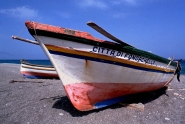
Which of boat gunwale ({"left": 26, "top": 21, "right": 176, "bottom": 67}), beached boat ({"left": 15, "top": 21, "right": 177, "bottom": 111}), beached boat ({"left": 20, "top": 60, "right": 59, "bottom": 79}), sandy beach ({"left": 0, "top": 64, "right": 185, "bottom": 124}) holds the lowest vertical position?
beached boat ({"left": 20, "top": 60, "right": 59, "bottom": 79})

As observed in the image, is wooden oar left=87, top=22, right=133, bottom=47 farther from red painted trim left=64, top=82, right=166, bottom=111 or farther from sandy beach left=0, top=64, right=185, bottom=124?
sandy beach left=0, top=64, right=185, bottom=124

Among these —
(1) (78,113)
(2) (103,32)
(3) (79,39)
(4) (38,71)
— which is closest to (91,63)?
(3) (79,39)

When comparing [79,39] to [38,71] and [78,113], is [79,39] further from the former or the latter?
[38,71]

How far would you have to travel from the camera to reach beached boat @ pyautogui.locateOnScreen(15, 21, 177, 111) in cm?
398

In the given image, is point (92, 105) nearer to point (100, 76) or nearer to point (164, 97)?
point (100, 76)

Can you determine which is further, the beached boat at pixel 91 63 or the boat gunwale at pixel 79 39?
the beached boat at pixel 91 63

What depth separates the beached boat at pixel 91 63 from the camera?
3.98 metres

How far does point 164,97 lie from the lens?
6797 millimetres

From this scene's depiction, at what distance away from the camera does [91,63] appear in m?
Answer: 4.25

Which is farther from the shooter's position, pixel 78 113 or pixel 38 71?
pixel 38 71

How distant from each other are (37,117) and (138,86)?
3267mm

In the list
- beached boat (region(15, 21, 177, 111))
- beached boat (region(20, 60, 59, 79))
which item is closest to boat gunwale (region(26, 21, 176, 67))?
beached boat (region(15, 21, 177, 111))

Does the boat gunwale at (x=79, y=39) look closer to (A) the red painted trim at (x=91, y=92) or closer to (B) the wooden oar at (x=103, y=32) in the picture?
(B) the wooden oar at (x=103, y=32)

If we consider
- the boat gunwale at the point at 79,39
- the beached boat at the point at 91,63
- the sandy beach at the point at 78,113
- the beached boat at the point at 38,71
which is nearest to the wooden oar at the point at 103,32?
the beached boat at the point at 91,63
